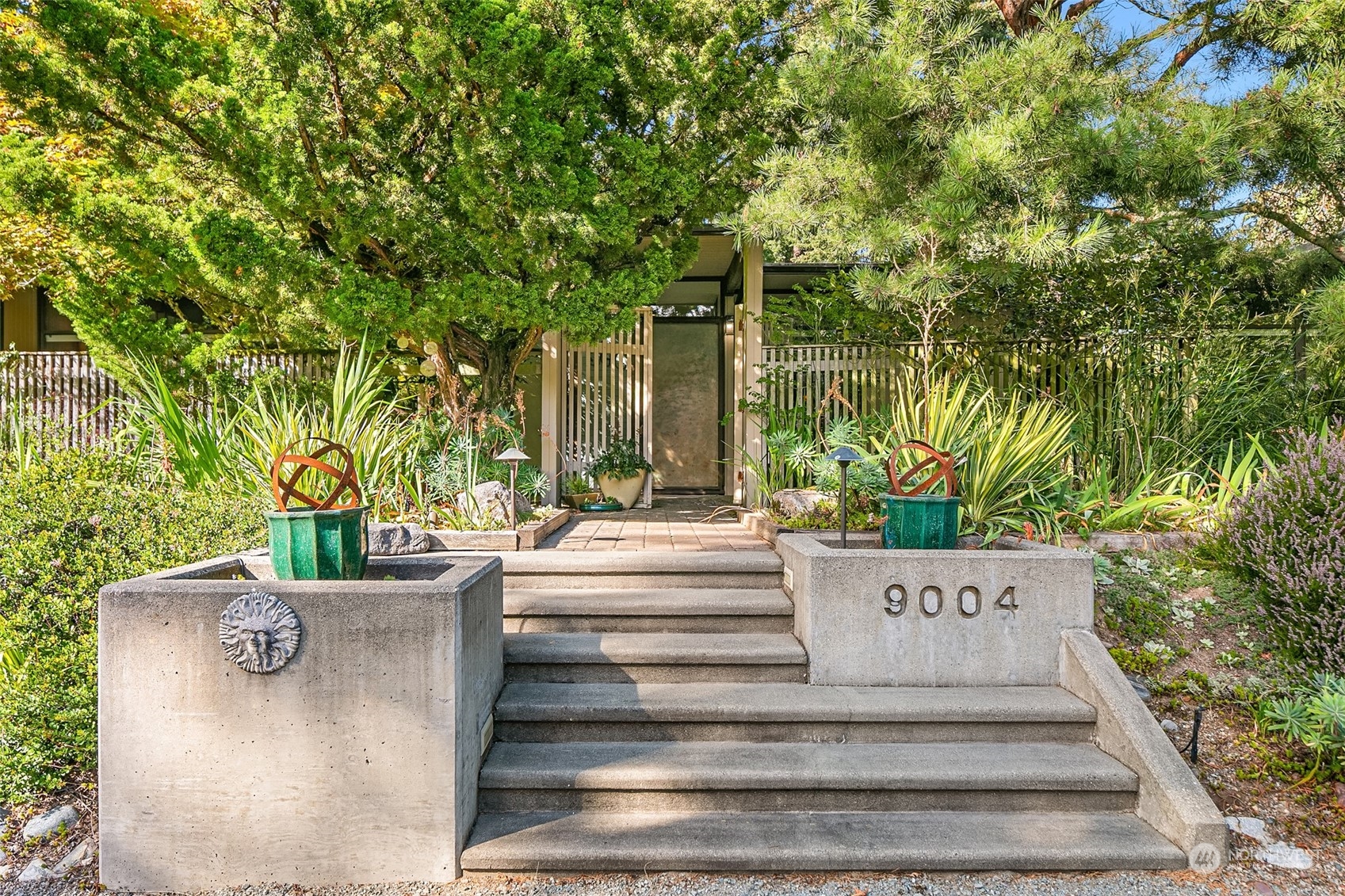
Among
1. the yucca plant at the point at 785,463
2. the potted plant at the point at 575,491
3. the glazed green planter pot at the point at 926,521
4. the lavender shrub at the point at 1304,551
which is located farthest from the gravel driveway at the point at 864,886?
the potted plant at the point at 575,491

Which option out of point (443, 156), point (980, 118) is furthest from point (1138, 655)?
point (443, 156)

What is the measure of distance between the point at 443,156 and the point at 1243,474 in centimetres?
623

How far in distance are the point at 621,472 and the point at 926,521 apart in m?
4.19

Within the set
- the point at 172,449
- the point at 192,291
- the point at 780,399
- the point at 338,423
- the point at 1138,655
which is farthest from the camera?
the point at 780,399

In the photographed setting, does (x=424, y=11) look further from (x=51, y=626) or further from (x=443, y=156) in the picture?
(x=51, y=626)

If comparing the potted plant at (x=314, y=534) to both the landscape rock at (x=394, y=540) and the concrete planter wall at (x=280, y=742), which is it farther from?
the landscape rock at (x=394, y=540)

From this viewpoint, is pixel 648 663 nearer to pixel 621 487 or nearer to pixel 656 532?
pixel 656 532

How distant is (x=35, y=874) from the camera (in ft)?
8.57

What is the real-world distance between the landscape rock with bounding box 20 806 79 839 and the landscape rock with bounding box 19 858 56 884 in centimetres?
14

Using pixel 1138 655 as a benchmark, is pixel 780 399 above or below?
above

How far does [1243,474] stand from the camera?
4.84m

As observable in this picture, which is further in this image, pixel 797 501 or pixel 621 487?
pixel 621 487

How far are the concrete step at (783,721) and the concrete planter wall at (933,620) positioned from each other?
0.80ft

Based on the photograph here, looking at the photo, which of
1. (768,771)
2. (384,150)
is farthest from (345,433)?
(768,771)
